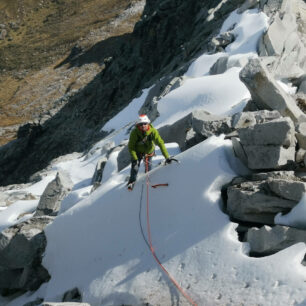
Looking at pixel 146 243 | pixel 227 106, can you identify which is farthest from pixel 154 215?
pixel 227 106

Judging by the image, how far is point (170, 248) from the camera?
10.8 m

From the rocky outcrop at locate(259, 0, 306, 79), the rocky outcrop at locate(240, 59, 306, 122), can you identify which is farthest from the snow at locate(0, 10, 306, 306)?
the rocky outcrop at locate(259, 0, 306, 79)

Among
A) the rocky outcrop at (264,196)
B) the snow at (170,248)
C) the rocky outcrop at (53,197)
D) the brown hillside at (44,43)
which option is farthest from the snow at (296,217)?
the brown hillside at (44,43)

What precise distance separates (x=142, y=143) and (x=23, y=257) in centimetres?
537

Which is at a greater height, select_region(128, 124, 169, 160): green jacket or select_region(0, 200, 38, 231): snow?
select_region(128, 124, 169, 160): green jacket

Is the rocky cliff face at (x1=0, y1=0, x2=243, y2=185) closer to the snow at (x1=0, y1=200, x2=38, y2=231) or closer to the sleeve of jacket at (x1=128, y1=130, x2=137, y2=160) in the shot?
the snow at (x1=0, y1=200, x2=38, y2=231)

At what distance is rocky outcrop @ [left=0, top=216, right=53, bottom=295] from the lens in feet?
45.3

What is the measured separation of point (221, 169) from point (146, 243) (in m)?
2.74

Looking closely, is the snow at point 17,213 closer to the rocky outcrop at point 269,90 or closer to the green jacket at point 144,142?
the green jacket at point 144,142

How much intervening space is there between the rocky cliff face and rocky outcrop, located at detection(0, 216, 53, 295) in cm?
2152

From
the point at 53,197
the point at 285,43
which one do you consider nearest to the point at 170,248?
the point at 53,197

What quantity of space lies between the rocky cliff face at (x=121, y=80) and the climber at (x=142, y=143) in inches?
909

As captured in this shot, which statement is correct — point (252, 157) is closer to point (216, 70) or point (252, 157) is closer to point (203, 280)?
point (203, 280)

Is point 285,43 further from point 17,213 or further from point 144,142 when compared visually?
point 17,213
